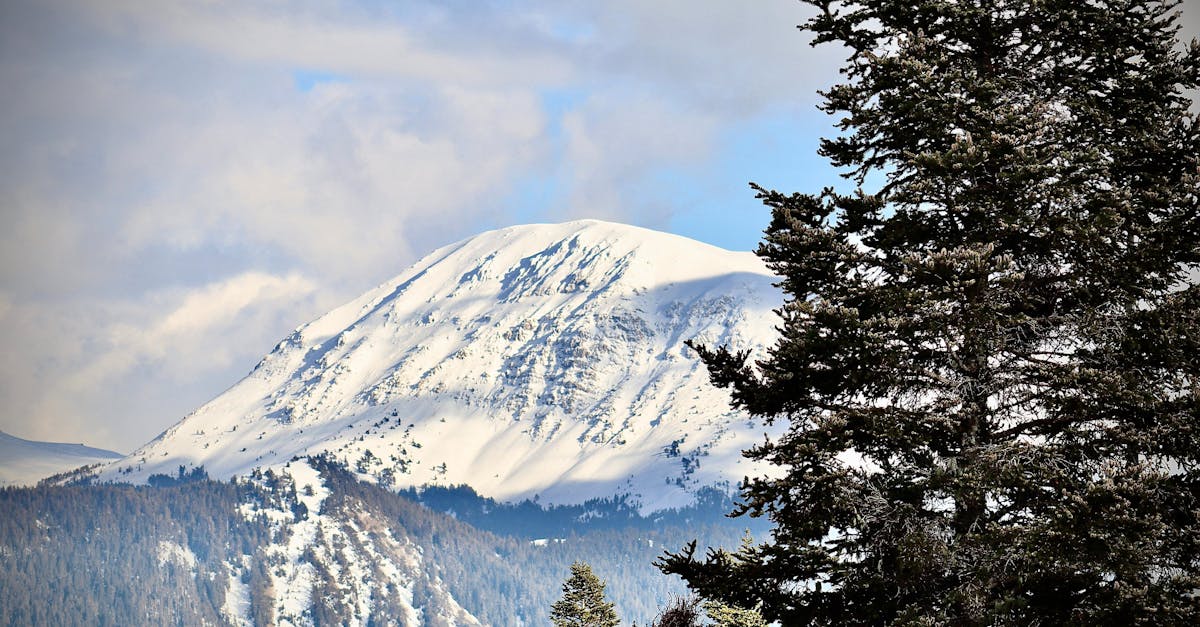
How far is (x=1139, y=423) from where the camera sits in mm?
14195

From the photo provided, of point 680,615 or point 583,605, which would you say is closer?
point 680,615

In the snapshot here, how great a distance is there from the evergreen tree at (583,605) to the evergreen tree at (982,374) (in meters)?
27.3

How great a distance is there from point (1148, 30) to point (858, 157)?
452cm

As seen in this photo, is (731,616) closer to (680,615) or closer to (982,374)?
(680,615)

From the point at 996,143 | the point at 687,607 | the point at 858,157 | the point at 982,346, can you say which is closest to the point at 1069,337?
the point at 982,346

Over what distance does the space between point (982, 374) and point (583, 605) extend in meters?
30.3

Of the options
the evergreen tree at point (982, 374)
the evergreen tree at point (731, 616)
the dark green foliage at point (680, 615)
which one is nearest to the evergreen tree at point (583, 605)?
the evergreen tree at point (731, 616)

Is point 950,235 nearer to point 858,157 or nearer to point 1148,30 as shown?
point 858,157

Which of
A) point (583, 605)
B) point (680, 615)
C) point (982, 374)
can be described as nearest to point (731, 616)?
point (680, 615)

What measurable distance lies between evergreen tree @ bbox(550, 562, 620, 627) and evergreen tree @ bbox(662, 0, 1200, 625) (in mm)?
27320

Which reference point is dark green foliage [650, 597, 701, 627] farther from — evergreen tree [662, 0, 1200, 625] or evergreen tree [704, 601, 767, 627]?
evergreen tree [662, 0, 1200, 625]

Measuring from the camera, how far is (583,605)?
140 ft

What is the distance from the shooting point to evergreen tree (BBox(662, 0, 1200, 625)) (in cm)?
1324

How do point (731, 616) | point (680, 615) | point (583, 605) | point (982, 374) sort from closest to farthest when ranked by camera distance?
point (982, 374) < point (680, 615) < point (731, 616) < point (583, 605)
